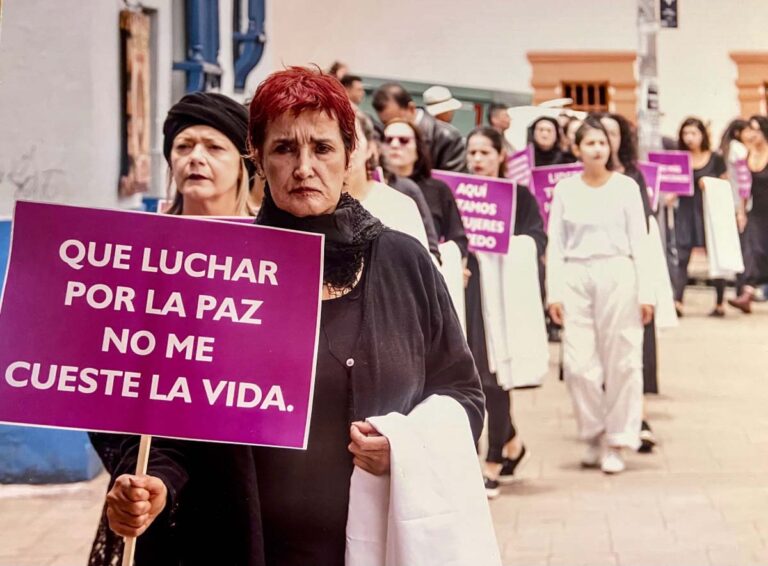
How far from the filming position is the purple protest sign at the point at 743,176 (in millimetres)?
9289

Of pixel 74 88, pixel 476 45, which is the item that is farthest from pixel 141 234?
pixel 476 45

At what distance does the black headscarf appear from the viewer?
351 centimetres

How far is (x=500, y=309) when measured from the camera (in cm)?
690

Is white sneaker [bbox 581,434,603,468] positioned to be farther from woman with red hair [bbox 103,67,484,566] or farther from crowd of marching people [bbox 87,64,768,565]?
woman with red hair [bbox 103,67,484,566]

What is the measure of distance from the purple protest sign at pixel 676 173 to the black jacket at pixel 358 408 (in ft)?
23.5

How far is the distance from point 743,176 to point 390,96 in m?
3.23

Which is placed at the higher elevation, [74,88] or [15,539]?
[74,88]

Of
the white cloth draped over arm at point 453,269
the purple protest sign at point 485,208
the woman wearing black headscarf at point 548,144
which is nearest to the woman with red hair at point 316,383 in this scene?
the white cloth draped over arm at point 453,269

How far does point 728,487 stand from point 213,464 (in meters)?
4.59

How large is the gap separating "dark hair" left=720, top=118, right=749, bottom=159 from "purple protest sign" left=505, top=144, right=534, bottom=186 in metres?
1.04

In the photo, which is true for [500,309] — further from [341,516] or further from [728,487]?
[341,516]

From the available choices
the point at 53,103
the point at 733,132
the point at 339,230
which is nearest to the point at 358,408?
the point at 339,230

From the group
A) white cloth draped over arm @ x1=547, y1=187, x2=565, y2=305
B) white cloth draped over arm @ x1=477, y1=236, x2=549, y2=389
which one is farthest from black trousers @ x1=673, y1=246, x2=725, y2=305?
white cloth draped over arm @ x1=477, y1=236, x2=549, y2=389

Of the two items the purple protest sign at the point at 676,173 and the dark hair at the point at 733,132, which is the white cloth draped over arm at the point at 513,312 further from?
the purple protest sign at the point at 676,173
